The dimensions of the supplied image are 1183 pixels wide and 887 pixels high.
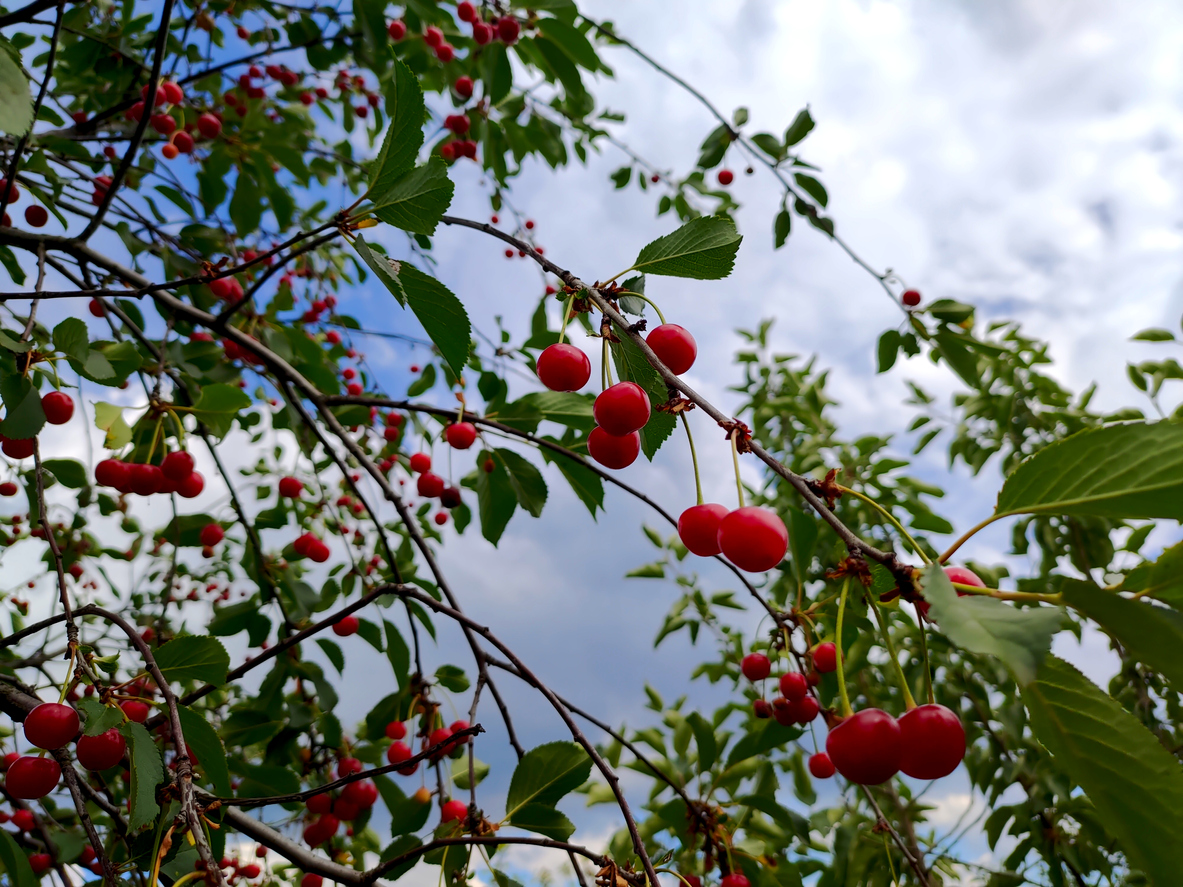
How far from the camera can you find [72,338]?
1.42 metres

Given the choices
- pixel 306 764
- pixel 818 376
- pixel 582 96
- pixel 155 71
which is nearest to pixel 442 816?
pixel 306 764

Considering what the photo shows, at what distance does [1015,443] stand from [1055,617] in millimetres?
3847

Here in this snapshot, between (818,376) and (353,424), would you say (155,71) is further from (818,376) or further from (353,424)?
(818,376)

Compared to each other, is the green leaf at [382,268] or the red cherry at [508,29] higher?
the red cherry at [508,29]

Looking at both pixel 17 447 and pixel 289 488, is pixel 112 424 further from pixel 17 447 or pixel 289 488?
pixel 289 488

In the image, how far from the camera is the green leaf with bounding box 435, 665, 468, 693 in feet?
6.81

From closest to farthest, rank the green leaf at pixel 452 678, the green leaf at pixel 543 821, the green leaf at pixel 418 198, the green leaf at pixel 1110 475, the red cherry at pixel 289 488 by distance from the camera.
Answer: the green leaf at pixel 1110 475, the green leaf at pixel 418 198, the green leaf at pixel 543 821, the green leaf at pixel 452 678, the red cherry at pixel 289 488

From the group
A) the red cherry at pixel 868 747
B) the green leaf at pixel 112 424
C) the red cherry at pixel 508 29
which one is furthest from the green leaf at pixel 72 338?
the red cherry at pixel 508 29

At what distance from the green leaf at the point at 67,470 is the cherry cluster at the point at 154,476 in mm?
331

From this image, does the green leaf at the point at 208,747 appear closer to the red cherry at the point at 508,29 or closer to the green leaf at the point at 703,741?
the green leaf at the point at 703,741

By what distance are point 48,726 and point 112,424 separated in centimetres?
73

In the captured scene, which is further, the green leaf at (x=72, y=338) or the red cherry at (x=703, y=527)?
the green leaf at (x=72, y=338)

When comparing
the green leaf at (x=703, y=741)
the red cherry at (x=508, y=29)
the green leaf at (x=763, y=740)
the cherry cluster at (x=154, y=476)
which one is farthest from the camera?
the red cherry at (x=508, y=29)

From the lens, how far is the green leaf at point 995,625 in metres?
0.53
